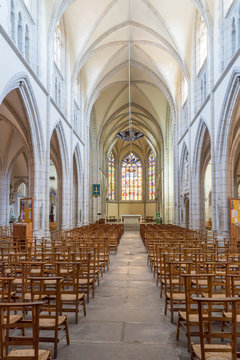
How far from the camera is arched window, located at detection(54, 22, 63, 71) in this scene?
19.8 m

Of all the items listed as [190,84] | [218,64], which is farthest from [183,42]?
[218,64]

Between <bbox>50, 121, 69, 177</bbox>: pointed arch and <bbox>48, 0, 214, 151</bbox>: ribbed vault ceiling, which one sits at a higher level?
<bbox>48, 0, 214, 151</bbox>: ribbed vault ceiling

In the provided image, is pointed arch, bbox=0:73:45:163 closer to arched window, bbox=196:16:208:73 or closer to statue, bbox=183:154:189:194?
arched window, bbox=196:16:208:73

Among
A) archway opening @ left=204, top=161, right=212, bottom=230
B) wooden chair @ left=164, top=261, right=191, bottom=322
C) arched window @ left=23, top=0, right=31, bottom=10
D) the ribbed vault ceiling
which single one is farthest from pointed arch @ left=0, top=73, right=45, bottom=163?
archway opening @ left=204, top=161, right=212, bottom=230

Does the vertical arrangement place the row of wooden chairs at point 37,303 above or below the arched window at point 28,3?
below

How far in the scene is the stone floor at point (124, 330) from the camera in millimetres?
3885

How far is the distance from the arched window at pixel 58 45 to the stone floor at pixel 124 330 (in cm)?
1615

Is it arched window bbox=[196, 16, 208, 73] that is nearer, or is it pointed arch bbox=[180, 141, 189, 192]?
arched window bbox=[196, 16, 208, 73]

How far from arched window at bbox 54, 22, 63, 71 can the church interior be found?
0.57 feet

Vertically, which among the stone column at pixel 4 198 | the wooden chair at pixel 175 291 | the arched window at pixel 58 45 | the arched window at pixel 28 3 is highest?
the arched window at pixel 58 45

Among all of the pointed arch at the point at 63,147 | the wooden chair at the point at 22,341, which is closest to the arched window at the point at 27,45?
the pointed arch at the point at 63,147

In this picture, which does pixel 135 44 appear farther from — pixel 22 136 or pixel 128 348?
pixel 128 348

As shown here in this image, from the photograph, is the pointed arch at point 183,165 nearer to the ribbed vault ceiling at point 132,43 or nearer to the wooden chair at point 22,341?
the ribbed vault ceiling at point 132,43

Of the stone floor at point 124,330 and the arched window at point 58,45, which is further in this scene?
the arched window at point 58,45
